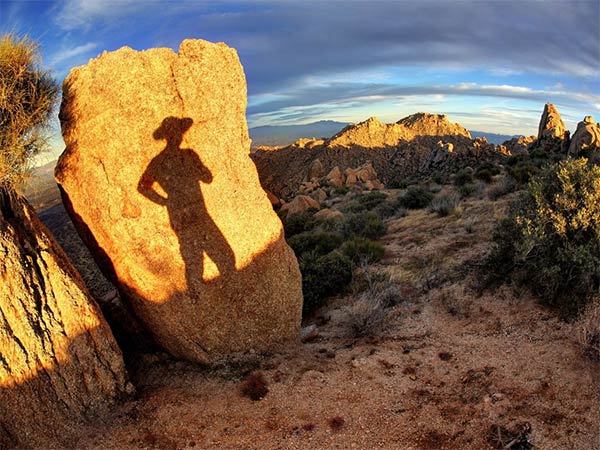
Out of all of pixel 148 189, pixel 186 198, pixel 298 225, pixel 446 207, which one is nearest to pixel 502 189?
pixel 446 207

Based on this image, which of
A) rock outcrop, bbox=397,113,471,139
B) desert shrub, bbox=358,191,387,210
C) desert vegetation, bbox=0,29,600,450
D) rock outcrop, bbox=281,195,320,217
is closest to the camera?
desert vegetation, bbox=0,29,600,450

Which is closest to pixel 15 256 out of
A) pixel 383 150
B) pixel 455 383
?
pixel 455 383

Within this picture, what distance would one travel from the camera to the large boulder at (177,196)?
4676mm

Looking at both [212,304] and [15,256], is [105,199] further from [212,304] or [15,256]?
[212,304]

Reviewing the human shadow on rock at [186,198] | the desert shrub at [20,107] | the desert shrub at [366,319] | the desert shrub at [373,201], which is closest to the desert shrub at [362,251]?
the desert shrub at [366,319]

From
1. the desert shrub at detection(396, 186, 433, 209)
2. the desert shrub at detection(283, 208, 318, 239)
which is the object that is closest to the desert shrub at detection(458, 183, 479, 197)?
the desert shrub at detection(396, 186, 433, 209)

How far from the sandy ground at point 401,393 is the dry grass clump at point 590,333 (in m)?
0.12

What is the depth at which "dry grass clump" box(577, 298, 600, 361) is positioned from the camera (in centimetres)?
486

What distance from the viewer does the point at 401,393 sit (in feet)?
16.2

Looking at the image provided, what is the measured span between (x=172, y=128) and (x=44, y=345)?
272cm

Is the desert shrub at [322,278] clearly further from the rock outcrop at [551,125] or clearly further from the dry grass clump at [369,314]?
the rock outcrop at [551,125]

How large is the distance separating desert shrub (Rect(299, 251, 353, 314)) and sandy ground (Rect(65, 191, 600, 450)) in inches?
65.8

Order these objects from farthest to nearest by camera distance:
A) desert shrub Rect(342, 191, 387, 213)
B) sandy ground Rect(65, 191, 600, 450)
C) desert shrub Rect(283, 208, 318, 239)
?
1. desert shrub Rect(342, 191, 387, 213)
2. desert shrub Rect(283, 208, 318, 239)
3. sandy ground Rect(65, 191, 600, 450)

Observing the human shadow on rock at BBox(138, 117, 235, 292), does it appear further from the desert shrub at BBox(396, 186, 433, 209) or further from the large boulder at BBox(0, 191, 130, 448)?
the desert shrub at BBox(396, 186, 433, 209)
